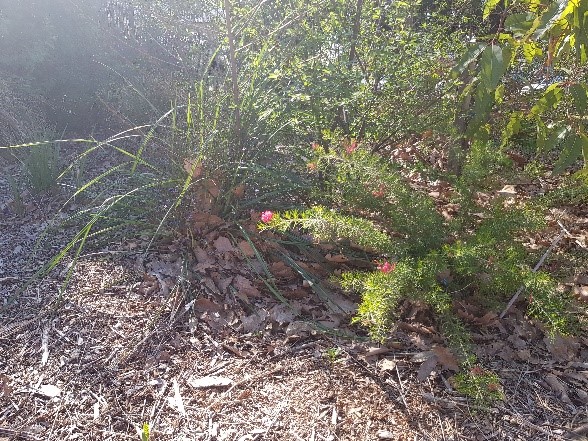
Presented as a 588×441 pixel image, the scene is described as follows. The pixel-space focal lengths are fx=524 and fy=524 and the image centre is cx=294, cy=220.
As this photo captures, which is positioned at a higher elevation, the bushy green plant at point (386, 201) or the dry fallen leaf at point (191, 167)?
the bushy green plant at point (386, 201)

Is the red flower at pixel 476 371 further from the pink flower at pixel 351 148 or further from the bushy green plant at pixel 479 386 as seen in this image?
the pink flower at pixel 351 148

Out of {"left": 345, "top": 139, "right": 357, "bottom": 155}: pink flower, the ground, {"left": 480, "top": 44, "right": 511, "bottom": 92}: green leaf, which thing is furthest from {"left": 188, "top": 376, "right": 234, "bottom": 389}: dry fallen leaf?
{"left": 480, "top": 44, "right": 511, "bottom": 92}: green leaf

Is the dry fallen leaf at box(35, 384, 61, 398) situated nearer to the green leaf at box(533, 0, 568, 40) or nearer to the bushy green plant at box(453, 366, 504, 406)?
the bushy green plant at box(453, 366, 504, 406)

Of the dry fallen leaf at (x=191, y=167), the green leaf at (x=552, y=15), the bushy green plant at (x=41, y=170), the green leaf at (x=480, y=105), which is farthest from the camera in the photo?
the bushy green plant at (x=41, y=170)

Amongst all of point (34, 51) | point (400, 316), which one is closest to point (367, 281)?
point (400, 316)

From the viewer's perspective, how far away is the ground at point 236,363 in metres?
1.77

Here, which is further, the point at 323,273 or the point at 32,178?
the point at 32,178

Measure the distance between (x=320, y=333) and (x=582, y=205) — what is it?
1.63m

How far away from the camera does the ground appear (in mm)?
1769

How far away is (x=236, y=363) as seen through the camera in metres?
2.06

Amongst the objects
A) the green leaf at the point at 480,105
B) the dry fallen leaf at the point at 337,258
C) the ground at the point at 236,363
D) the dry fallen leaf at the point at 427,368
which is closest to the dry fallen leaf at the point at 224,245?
the ground at the point at 236,363

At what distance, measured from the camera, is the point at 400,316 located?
220cm

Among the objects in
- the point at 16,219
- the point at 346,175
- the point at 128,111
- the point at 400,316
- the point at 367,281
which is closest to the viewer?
the point at 367,281

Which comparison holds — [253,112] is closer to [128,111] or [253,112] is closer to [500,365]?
[500,365]
